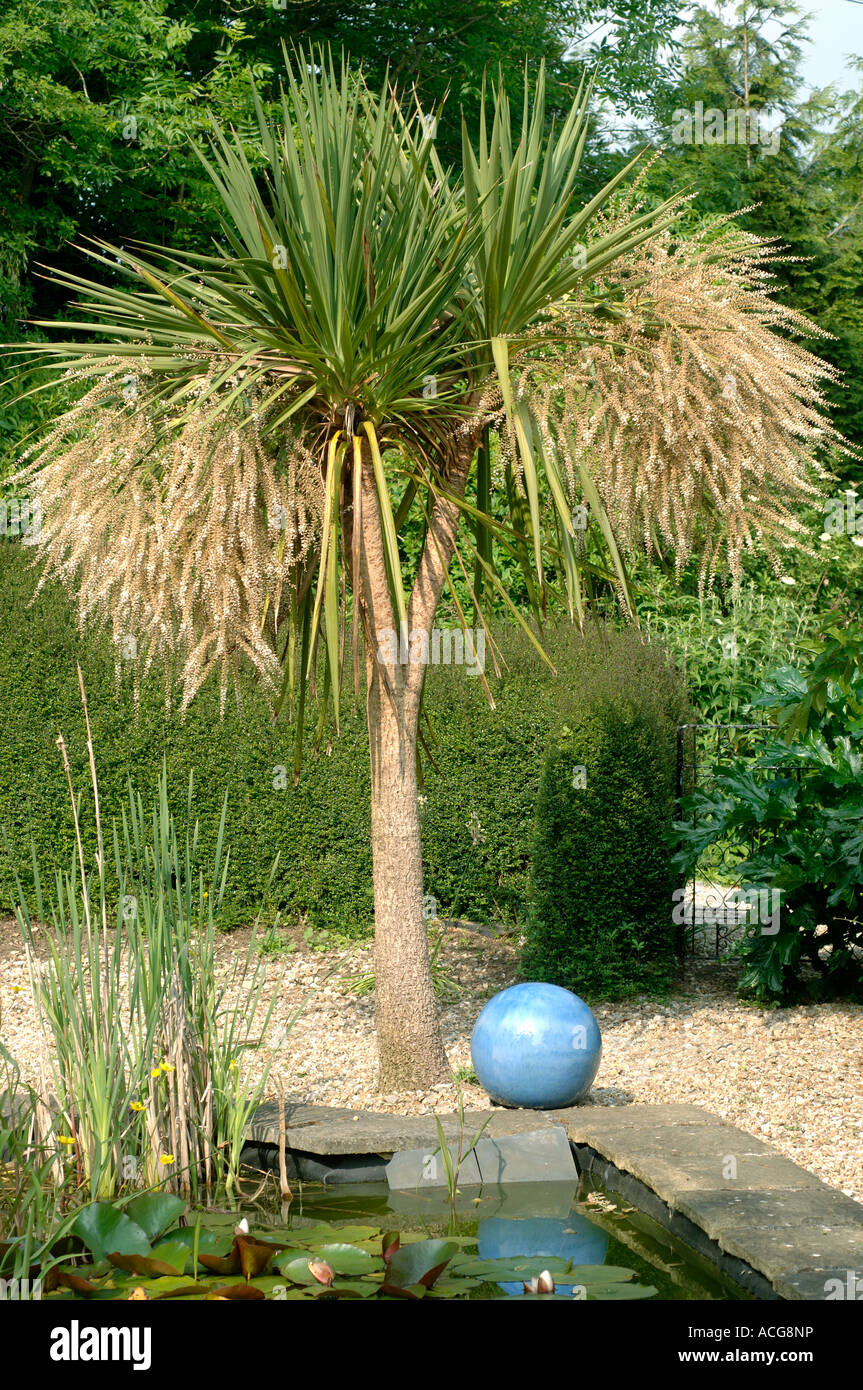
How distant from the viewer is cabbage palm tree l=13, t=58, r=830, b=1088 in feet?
12.6

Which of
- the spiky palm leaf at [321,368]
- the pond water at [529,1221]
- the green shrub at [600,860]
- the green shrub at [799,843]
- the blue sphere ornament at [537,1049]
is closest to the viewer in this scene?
the pond water at [529,1221]

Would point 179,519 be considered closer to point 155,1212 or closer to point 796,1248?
point 155,1212

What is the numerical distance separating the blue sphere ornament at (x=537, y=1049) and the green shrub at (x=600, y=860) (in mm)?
1494

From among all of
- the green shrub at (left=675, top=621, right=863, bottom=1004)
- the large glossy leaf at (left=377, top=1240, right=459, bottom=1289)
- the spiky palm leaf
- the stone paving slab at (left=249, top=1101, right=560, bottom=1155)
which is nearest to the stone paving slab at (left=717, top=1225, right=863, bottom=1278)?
the large glossy leaf at (left=377, top=1240, right=459, bottom=1289)

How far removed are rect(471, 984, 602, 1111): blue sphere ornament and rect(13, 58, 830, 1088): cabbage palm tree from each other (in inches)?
10.8

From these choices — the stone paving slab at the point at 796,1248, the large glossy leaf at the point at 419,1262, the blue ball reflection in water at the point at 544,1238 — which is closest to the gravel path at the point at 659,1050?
the stone paving slab at the point at 796,1248

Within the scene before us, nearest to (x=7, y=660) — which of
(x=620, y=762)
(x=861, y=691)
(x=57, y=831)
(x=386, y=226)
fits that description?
(x=57, y=831)

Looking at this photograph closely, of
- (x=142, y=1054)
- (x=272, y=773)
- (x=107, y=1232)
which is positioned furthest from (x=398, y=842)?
(x=272, y=773)

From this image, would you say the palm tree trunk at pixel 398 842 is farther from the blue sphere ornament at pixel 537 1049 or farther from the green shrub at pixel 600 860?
the green shrub at pixel 600 860

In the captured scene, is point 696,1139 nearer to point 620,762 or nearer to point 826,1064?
point 826,1064

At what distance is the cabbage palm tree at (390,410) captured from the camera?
3.83 m

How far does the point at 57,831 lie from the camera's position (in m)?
7.38

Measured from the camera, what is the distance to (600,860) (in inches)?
235

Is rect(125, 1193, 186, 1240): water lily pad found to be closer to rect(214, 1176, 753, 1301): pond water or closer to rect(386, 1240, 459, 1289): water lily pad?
rect(214, 1176, 753, 1301): pond water
